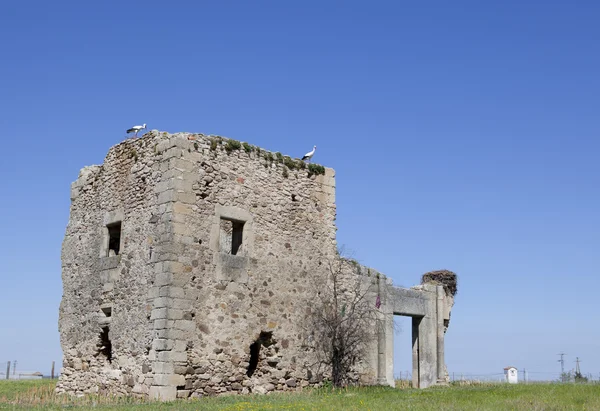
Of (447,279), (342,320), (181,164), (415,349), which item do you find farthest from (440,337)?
(181,164)

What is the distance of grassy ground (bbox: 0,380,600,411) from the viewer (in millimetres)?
12825

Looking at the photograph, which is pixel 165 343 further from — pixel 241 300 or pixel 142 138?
pixel 142 138

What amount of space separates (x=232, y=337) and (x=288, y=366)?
196cm

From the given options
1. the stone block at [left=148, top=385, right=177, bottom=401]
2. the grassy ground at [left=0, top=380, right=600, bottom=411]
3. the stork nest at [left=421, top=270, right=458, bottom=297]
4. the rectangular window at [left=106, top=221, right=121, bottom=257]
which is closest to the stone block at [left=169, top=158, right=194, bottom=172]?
the rectangular window at [left=106, top=221, right=121, bottom=257]

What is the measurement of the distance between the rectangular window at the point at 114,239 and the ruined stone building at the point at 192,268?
0.03m

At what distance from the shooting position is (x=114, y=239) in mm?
17516

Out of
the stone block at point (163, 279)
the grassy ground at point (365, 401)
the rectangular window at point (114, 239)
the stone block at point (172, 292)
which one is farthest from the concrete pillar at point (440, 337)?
the stone block at point (163, 279)

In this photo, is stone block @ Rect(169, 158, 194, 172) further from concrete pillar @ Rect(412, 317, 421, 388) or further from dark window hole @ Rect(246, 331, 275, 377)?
concrete pillar @ Rect(412, 317, 421, 388)

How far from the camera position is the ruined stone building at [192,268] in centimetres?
1491

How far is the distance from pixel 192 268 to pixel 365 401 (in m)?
4.44

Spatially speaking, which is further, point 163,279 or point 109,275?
point 109,275

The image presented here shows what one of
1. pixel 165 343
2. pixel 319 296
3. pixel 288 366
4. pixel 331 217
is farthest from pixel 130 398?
pixel 331 217

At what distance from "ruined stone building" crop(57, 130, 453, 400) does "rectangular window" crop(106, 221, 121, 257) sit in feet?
0.10

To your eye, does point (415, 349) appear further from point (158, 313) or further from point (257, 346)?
point (158, 313)
